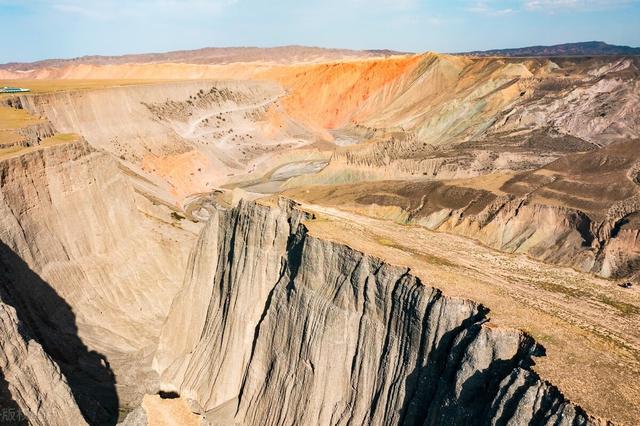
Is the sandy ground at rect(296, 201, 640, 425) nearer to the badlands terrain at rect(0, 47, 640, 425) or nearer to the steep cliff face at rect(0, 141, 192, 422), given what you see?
the badlands terrain at rect(0, 47, 640, 425)

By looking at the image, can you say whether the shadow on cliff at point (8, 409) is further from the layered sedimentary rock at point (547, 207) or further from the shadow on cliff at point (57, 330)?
the layered sedimentary rock at point (547, 207)

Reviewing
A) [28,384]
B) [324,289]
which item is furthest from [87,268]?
[324,289]

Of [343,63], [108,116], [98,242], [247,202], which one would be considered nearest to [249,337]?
[247,202]

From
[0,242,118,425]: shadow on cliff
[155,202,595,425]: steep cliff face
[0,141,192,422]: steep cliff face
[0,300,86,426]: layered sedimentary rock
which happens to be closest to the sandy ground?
[155,202,595,425]: steep cliff face

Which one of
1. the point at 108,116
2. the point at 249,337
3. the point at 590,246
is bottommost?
the point at 249,337

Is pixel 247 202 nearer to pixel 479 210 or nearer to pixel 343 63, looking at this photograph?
pixel 479 210

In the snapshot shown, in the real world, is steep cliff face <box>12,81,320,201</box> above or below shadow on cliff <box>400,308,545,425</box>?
above
